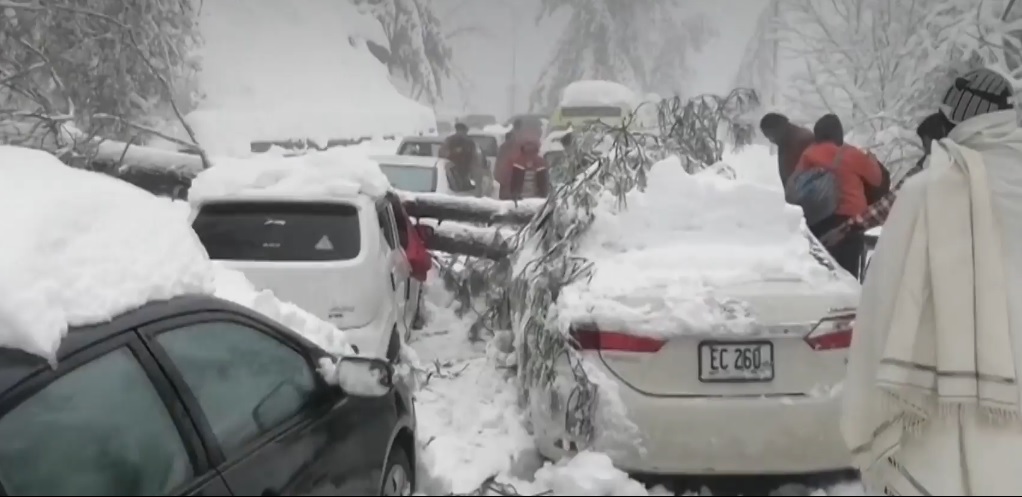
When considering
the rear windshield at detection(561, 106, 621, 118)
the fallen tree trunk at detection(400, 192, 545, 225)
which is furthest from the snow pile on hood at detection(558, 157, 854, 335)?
the fallen tree trunk at detection(400, 192, 545, 225)

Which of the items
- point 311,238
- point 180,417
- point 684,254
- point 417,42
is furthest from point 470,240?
point 180,417

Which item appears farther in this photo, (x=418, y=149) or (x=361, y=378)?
(x=418, y=149)

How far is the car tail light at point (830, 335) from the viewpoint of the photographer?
2.71 metres

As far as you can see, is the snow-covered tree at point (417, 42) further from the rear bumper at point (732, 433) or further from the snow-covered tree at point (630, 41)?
the rear bumper at point (732, 433)

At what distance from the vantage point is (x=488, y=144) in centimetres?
637

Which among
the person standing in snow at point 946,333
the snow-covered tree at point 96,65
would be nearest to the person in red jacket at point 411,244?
the snow-covered tree at point 96,65

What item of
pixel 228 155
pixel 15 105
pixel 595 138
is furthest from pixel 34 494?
pixel 15 105

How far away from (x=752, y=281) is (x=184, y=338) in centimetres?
171

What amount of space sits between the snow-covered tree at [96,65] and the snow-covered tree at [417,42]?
114cm

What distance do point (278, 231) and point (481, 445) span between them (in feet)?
4.63

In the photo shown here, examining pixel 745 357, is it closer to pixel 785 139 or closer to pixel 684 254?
pixel 684 254

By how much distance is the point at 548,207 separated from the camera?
4051 millimetres

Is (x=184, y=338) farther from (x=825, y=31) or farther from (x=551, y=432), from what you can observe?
(x=825, y=31)

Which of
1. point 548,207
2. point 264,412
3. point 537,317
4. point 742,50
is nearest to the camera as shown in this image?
point 264,412
